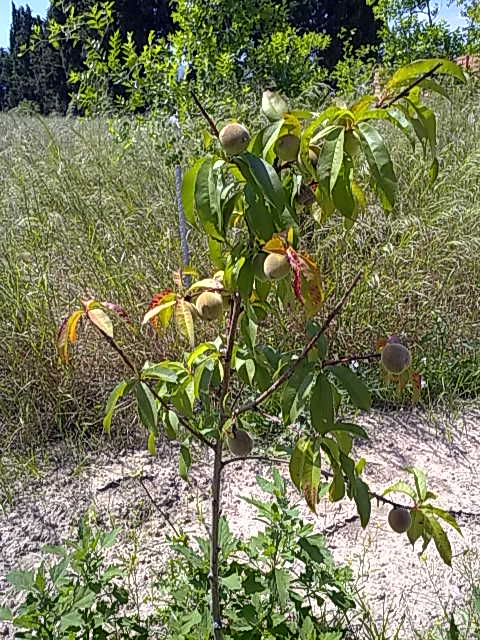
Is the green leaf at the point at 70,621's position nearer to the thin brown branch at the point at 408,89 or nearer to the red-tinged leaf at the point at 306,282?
the red-tinged leaf at the point at 306,282

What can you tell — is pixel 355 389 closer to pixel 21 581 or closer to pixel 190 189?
pixel 190 189

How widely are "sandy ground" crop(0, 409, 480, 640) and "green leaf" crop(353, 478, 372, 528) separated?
1.88 feet

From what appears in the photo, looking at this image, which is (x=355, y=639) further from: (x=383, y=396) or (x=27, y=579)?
(x=383, y=396)

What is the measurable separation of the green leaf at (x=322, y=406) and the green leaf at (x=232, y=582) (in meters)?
0.48

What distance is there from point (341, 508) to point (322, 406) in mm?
1144

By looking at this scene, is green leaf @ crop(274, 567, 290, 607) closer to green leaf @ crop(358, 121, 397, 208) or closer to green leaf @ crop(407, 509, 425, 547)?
green leaf @ crop(407, 509, 425, 547)

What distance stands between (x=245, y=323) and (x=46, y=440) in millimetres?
1470

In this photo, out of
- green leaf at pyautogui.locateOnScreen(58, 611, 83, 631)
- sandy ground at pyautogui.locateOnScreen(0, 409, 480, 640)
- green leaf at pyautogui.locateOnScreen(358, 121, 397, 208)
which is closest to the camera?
green leaf at pyautogui.locateOnScreen(358, 121, 397, 208)

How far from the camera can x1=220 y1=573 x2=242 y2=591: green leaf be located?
1077 mm

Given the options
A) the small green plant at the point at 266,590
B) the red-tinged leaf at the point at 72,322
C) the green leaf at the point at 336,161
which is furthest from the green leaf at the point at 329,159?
the small green plant at the point at 266,590

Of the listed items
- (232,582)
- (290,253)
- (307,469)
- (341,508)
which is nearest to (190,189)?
(290,253)

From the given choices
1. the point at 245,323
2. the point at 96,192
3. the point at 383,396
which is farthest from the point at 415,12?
the point at 245,323

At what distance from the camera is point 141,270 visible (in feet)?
8.04

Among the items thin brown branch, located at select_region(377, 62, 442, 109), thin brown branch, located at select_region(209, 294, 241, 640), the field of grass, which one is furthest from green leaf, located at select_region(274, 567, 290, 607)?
the field of grass
